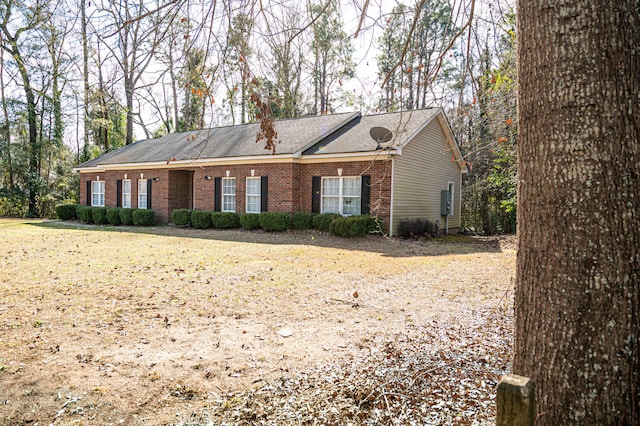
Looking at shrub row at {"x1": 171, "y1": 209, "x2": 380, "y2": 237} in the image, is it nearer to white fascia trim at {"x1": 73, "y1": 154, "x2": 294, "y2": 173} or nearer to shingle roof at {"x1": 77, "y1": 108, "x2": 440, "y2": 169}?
white fascia trim at {"x1": 73, "y1": 154, "x2": 294, "y2": 173}

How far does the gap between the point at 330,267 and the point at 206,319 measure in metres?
4.18

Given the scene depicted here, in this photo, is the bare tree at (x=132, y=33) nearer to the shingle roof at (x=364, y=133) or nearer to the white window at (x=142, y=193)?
the shingle roof at (x=364, y=133)

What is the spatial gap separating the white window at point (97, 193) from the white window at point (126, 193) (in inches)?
83.7

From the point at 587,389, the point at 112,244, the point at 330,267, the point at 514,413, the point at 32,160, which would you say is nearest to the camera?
the point at 514,413

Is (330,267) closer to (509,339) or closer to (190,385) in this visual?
(509,339)

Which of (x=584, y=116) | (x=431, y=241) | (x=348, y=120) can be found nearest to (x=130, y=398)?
(x=584, y=116)

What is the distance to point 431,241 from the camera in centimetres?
1465

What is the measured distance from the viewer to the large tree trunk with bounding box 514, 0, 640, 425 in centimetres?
177

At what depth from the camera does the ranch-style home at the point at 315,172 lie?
14.9 m

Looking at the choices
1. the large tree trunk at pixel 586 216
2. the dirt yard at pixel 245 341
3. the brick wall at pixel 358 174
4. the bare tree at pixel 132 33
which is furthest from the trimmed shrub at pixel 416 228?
the large tree trunk at pixel 586 216

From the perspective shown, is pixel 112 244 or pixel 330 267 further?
pixel 112 244

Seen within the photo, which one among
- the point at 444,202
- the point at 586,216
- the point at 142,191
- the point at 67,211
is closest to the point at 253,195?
the point at 142,191

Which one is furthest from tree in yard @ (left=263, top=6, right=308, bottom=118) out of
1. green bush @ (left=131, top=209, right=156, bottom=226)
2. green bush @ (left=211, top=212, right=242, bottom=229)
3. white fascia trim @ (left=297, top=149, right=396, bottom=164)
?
green bush @ (left=131, top=209, right=156, bottom=226)

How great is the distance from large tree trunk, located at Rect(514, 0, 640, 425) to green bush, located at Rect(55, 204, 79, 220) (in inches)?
1015
